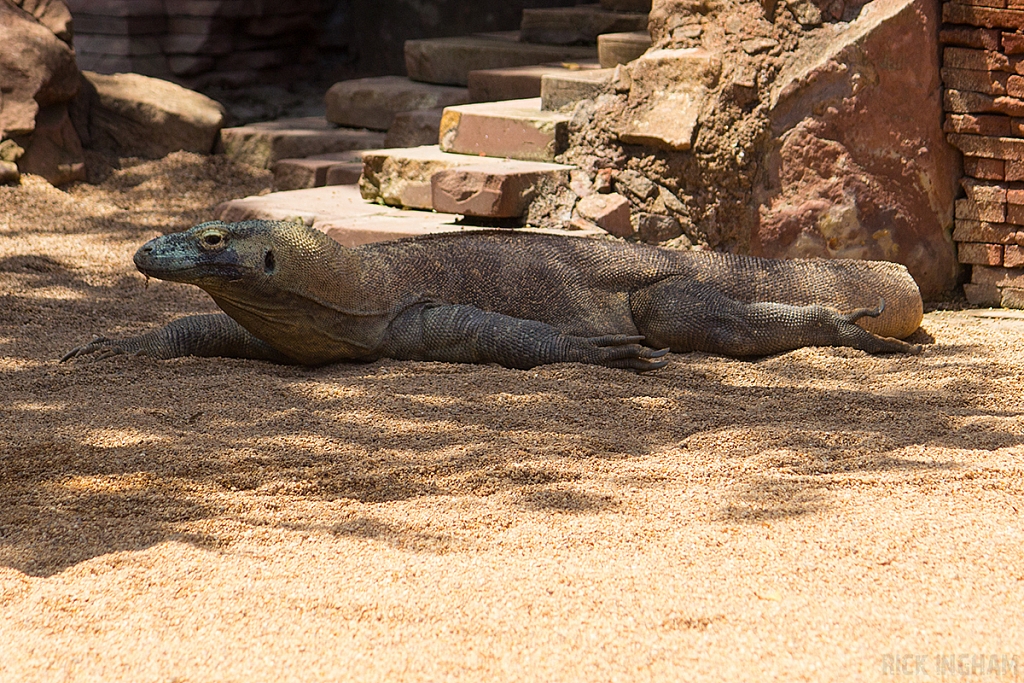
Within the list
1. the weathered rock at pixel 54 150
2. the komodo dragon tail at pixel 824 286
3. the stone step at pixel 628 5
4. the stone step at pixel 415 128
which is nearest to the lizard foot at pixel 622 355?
the komodo dragon tail at pixel 824 286

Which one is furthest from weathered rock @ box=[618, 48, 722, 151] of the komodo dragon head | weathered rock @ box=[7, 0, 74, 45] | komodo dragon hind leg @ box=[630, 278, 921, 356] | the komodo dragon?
weathered rock @ box=[7, 0, 74, 45]

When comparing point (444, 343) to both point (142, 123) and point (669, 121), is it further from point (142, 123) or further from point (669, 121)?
point (142, 123)

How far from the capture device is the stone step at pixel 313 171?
7.71 meters

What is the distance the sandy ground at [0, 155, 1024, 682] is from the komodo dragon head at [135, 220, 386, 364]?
0.16 m

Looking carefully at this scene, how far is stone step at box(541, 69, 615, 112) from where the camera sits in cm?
627

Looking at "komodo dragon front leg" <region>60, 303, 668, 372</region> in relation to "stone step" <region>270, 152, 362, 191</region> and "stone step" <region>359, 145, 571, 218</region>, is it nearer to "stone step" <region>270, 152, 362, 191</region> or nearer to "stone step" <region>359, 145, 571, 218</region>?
"stone step" <region>359, 145, 571, 218</region>

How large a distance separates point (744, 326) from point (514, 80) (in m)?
3.14

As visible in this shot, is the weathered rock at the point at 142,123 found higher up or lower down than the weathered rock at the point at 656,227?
higher up

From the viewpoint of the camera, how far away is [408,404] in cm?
387

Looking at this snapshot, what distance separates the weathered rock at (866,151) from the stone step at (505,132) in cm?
125

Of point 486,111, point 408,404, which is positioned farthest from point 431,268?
point 486,111

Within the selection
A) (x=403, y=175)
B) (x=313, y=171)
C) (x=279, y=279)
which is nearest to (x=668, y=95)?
(x=403, y=175)

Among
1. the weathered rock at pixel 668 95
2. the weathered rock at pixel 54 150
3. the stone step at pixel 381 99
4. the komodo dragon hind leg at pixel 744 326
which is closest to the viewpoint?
the komodo dragon hind leg at pixel 744 326

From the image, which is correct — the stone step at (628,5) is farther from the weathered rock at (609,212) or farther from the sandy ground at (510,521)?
the sandy ground at (510,521)
